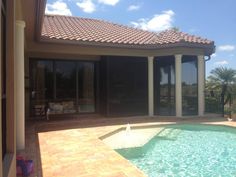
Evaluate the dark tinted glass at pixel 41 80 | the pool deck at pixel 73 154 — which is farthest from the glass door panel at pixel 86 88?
the pool deck at pixel 73 154

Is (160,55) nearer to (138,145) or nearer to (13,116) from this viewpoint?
(138,145)

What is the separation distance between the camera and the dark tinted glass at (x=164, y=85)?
13.4 meters

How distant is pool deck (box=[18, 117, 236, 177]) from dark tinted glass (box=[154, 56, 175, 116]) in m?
2.87

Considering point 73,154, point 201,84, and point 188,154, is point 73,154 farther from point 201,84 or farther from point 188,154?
point 201,84

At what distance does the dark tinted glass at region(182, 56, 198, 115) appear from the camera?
13281 mm

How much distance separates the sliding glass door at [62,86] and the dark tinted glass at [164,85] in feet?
11.0

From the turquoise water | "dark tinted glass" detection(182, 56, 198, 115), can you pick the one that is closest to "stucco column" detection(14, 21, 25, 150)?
the turquoise water

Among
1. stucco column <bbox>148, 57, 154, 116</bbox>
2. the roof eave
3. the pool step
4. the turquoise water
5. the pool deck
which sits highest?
the roof eave

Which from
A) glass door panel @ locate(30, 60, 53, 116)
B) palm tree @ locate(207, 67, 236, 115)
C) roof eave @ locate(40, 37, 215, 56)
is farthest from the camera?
palm tree @ locate(207, 67, 236, 115)

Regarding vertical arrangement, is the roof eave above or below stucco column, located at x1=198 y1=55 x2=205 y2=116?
above

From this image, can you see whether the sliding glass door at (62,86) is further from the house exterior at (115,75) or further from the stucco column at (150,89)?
the stucco column at (150,89)

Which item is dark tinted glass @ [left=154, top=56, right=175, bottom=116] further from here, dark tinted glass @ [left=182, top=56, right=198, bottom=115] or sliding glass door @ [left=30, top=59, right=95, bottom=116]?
sliding glass door @ [left=30, top=59, right=95, bottom=116]

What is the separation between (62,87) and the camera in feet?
42.8

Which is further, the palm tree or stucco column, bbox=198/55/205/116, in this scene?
the palm tree
